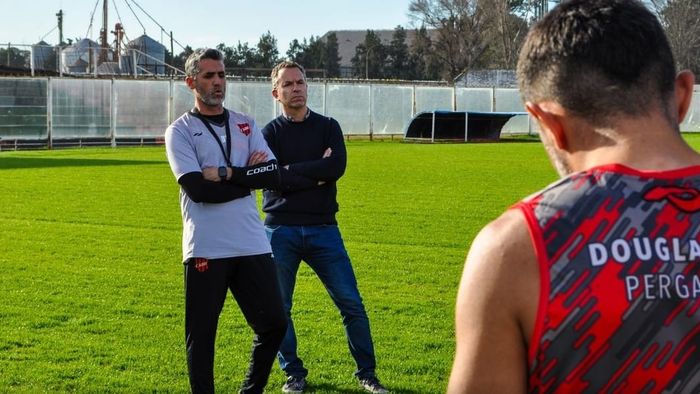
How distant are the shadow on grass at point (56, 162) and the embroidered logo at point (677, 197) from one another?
1125 inches

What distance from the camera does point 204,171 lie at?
602 centimetres

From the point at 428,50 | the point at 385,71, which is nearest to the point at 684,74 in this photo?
the point at 428,50

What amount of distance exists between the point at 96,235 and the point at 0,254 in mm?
1975

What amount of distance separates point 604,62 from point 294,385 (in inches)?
211

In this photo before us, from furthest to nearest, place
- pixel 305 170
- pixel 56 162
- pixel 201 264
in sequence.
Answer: pixel 56 162, pixel 305 170, pixel 201 264

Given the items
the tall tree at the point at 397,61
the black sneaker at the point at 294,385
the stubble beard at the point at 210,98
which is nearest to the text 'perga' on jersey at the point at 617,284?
the stubble beard at the point at 210,98

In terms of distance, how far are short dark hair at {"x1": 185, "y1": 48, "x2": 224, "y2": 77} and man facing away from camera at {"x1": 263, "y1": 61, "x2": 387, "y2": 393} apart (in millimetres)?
945

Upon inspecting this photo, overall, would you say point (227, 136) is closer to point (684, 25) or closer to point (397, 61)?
point (684, 25)

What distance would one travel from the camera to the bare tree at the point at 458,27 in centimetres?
9650

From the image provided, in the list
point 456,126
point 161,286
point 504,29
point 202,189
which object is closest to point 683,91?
point 202,189

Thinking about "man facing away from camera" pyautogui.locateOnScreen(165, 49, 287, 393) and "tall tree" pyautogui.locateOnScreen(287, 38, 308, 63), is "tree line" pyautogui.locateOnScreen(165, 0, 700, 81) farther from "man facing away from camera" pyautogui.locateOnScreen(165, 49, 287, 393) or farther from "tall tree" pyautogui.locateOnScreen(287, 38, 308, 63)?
"man facing away from camera" pyautogui.locateOnScreen(165, 49, 287, 393)

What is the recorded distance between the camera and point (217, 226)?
235 inches

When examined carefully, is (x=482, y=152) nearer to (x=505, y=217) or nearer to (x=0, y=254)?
(x=0, y=254)

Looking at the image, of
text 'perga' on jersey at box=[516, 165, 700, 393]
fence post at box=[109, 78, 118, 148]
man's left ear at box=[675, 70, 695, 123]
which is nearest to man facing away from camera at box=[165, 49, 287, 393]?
man's left ear at box=[675, 70, 695, 123]
